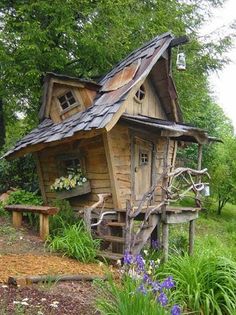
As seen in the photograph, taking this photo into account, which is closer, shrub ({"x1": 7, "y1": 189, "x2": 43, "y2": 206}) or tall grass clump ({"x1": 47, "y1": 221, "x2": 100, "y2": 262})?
tall grass clump ({"x1": 47, "y1": 221, "x2": 100, "y2": 262})

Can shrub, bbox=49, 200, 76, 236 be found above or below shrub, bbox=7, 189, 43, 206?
below

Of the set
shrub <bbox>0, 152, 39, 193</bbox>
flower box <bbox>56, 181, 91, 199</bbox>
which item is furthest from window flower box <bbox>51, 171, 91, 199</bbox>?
shrub <bbox>0, 152, 39, 193</bbox>

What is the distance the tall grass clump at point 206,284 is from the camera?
5250 mm

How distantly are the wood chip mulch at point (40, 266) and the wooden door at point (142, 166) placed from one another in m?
3.07

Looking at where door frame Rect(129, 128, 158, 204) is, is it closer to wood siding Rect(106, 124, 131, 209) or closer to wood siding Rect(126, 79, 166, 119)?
wood siding Rect(106, 124, 131, 209)

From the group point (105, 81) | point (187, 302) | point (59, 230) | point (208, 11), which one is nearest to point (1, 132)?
point (105, 81)

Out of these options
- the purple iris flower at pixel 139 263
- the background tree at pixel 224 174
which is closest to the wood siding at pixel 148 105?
the purple iris flower at pixel 139 263

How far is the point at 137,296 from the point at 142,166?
6369 millimetres

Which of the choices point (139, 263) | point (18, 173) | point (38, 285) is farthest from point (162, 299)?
point (18, 173)

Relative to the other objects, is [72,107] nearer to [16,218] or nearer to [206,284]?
[16,218]

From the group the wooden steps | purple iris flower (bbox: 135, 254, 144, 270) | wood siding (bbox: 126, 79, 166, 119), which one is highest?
wood siding (bbox: 126, 79, 166, 119)

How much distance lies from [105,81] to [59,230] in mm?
3986

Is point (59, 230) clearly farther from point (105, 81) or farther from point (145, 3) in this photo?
point (145, 3)

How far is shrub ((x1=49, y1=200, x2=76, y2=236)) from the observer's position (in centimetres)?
884
